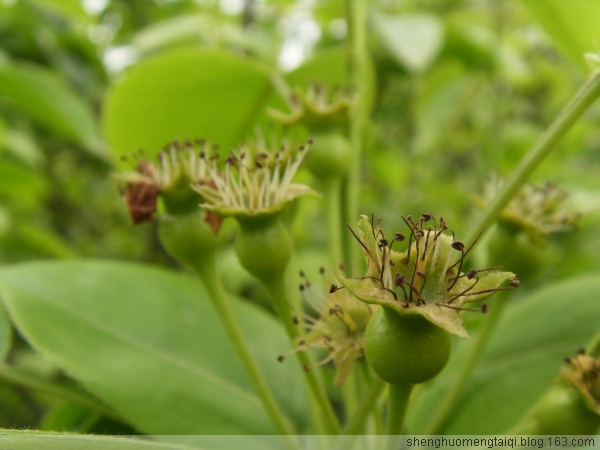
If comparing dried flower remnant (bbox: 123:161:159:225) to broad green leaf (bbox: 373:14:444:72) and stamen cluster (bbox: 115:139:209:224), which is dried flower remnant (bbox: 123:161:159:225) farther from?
broad green leaf (bbox: 373:14:444:72)

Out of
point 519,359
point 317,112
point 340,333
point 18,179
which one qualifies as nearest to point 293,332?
point 340,333

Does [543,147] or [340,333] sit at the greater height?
[543,147]

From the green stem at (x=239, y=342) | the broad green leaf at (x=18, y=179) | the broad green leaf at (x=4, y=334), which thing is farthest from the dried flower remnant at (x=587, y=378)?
the broad green leaf at (x=18, y=179)

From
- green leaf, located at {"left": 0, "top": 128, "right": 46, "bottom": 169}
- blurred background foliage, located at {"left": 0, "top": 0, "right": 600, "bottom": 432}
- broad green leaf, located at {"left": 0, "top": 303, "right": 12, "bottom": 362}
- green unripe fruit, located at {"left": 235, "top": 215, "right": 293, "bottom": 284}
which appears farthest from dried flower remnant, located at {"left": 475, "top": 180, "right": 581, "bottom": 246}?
green leaf, located at {"left": 0, "top": 128, "right": 46, "bottom": 169}

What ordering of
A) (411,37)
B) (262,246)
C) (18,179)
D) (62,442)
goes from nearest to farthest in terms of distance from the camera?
1. (62,442)
2. (262,246)
3. (411,37)
4. (18,179)

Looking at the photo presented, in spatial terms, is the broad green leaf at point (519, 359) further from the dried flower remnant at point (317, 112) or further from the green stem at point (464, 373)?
the dried flower remnant at point (317, 112)

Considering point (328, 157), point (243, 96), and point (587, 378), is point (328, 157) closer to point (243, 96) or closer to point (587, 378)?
point (243, 96)
